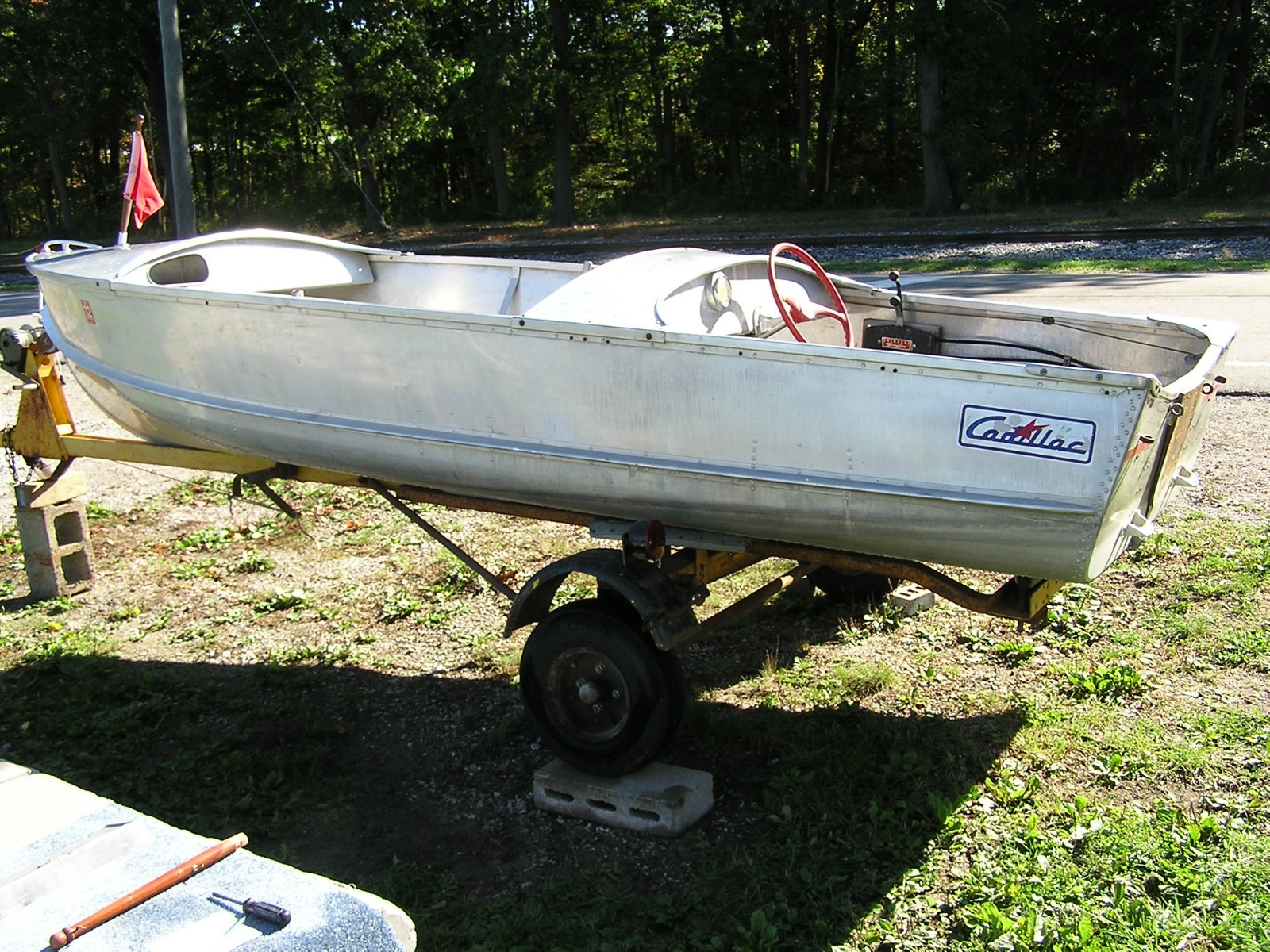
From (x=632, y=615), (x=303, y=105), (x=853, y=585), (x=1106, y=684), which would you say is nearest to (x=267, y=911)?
(x=632, y=615)

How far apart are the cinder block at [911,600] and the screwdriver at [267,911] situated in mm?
3864

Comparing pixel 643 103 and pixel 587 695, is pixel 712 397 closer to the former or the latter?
pixel 587 695

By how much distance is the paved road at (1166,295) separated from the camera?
9.63m

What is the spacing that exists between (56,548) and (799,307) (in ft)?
13.9

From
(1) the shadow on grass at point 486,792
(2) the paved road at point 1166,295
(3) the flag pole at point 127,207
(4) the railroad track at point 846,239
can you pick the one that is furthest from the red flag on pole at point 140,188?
(4) the railroad track at point 846,239

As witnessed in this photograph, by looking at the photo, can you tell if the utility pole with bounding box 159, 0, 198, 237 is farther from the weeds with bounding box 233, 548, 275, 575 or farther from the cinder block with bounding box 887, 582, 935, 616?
the cinder block with bounding box 887, 582, 935, 616

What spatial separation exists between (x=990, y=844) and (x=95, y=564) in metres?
5.32

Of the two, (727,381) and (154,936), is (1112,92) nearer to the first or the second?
(727,381)

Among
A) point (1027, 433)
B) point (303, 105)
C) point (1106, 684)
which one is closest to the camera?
point (1027, 433)

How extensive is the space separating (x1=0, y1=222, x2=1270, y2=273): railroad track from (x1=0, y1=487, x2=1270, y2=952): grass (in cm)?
1371

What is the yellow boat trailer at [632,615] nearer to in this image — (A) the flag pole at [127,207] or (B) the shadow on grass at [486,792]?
(B) the shadow on grass at [486,792]

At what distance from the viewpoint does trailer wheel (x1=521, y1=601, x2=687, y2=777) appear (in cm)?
394

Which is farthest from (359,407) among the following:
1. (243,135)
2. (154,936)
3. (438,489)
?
(243,135)

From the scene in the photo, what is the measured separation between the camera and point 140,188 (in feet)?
21.8
